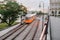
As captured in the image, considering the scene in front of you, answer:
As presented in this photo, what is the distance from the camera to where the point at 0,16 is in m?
35.7

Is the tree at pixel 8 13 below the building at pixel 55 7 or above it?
above

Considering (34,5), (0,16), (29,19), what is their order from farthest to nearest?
1. (34,5)
2. (29,19)
3. (0,16)

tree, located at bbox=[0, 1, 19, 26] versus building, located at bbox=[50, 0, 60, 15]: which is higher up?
tree, located at bbox=[0, 1, 19, 26]

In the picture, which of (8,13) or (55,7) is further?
(55,7)

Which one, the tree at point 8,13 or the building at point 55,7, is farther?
the building at point 55,7

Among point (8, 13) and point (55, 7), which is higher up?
point (8, 13)

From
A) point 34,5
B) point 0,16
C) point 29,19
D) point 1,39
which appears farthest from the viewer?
point 34,5

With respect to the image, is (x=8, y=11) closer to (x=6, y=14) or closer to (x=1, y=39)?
(x=6, y=14)

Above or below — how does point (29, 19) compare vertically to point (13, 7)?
below

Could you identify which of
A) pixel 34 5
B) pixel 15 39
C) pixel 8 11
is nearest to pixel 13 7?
pixel 8 11

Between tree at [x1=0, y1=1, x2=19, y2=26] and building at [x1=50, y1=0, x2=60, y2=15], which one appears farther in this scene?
building at [x1=50, y1=0, x2=60, y2=15]

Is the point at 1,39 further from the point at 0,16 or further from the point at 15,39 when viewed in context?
the point at 0,16

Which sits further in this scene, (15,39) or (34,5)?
(34,5)

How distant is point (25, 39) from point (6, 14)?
1599 centimetres
